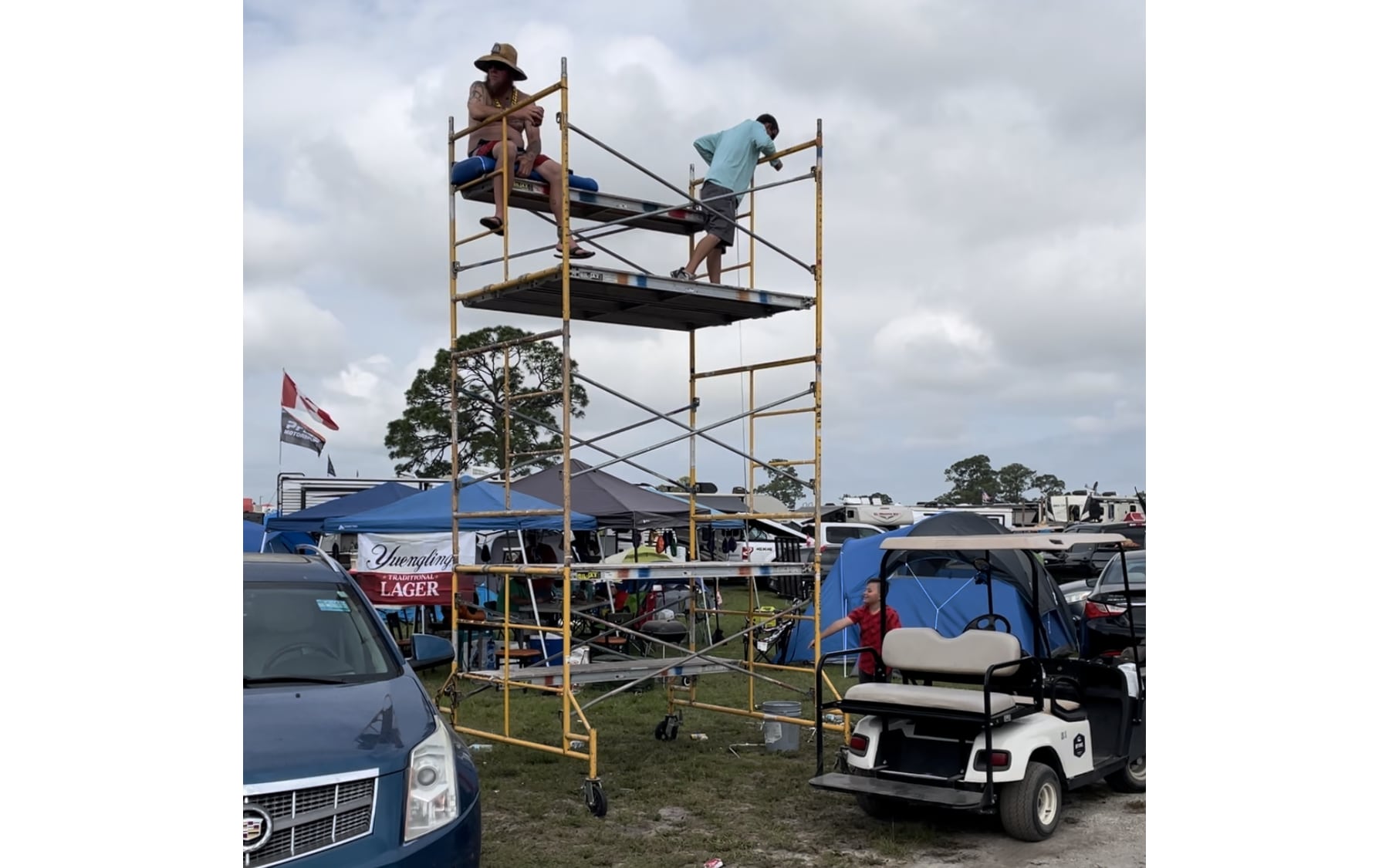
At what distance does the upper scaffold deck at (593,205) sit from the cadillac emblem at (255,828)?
5.44 m

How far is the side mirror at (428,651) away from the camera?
285 inches

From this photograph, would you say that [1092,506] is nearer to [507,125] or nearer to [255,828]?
[507,125]

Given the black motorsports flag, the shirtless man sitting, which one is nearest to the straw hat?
the shirtless man sitting

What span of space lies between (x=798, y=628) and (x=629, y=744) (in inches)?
230

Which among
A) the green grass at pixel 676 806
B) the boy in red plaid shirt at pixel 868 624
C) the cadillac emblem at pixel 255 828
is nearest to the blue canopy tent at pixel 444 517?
the green grass at pixel 676 806

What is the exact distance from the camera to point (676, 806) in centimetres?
882

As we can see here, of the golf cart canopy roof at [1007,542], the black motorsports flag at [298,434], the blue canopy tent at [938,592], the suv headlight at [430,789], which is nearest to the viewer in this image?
the suv headlight at [430,789]

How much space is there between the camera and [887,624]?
10078 millimetres

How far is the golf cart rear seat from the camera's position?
25.6 ft

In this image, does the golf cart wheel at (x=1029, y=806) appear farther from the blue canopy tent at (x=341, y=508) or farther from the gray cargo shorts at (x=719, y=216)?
the blue canopy tent at (x=341, y=508)

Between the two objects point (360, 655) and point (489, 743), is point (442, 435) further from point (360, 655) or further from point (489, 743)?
point (360, 655)

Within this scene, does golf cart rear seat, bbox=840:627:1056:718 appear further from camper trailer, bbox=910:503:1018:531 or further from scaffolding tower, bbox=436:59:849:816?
camper trailer, bbox=910:503:1018:531

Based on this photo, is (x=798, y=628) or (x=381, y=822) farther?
(x=798, y=628)

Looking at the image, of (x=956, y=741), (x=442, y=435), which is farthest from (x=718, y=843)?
(x=442, y=435)
